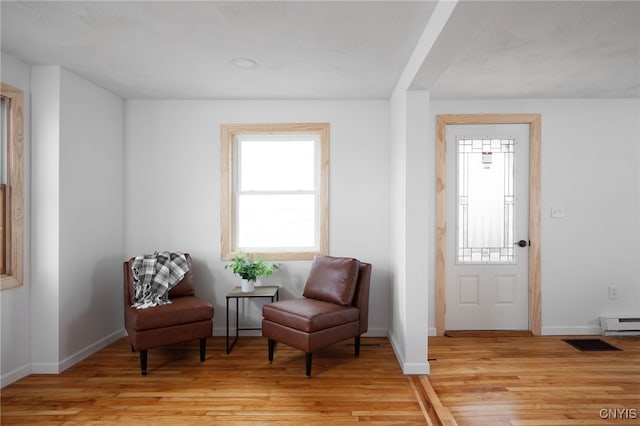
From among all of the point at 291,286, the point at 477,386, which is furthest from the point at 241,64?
the point at 477,386

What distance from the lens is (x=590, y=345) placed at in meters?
3.57

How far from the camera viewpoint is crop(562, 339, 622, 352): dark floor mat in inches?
137

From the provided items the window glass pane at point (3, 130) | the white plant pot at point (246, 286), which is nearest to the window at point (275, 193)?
the white plant pot at point (246, 286)

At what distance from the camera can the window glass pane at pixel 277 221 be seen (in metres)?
3.99

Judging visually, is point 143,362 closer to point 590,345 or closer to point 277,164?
point 277,164

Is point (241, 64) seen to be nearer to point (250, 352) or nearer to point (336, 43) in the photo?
point (336, 43)

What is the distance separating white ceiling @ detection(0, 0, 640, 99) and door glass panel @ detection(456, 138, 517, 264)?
60 cm

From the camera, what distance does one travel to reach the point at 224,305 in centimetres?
391

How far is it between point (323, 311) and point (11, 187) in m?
2.61

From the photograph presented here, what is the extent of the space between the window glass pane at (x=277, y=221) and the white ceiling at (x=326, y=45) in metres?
1.10

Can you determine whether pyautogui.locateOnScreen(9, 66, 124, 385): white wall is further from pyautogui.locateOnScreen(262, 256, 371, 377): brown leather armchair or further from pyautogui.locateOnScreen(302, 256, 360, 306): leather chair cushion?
pyautogui.locateOnScreen(302, 256, 360, 306): leather chair cushion

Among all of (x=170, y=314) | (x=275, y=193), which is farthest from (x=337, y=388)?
(x=275, y=193)

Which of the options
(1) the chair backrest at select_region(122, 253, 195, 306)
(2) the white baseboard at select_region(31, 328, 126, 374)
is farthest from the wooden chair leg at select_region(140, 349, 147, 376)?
(2) the white baseboard at select_region(31, 328, 126, 374)

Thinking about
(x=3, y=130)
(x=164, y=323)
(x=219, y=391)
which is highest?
(x=3, y=130)
